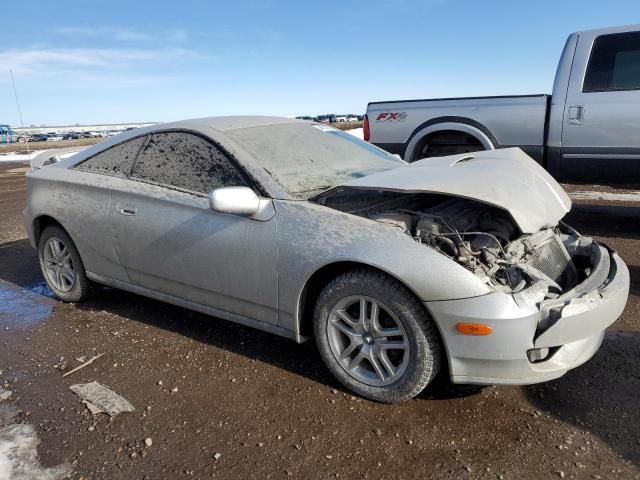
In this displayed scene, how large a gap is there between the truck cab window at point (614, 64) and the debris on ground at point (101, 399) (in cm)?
542

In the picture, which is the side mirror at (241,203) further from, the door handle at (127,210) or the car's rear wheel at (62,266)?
the car's rear wheel at (62,266)

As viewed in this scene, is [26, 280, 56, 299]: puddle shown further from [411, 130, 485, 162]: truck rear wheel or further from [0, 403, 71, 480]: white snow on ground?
[411, 130, 485, 162]: truck rear wheel

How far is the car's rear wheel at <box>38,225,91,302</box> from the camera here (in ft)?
13.5

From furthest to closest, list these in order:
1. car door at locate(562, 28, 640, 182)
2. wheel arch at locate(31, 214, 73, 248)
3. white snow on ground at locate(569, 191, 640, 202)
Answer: white snow on ground at locate(569, 191, 640, 202) < car door at locate(562, 28, 640, 182) < wheel arch at locate(31, 214, 73, 248)

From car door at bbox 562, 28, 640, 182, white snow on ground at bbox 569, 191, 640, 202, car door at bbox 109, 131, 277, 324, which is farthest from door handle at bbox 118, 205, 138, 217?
white snow on ground at bbox 569, 191, 640, 202

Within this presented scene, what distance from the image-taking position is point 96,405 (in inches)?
111

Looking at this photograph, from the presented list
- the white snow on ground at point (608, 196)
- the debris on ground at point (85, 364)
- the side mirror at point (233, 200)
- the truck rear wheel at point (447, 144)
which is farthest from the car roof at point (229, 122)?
the white snow on ground at point (608, 196)

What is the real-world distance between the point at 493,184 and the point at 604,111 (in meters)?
3.50

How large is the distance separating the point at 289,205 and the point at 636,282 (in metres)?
3.13

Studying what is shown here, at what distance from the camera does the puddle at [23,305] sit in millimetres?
4043

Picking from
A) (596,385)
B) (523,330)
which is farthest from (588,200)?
(523,330)

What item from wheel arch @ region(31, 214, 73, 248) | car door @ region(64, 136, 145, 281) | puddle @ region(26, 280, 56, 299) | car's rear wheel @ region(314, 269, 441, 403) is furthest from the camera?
puddle @ region(26, 280, 56, 299)

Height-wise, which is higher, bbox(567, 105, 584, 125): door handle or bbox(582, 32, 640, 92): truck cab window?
bbox(582, 32, 640, 92): truck cab window

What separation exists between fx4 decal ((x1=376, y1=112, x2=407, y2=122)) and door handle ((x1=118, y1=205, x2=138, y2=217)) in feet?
13.0
